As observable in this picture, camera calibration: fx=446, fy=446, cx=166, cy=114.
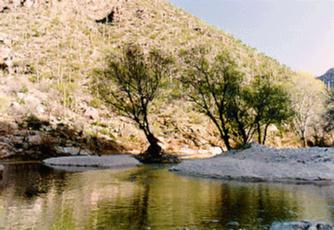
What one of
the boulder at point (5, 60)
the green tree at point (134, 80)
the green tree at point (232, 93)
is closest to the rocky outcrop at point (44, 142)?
the green tree at point (134, 80)

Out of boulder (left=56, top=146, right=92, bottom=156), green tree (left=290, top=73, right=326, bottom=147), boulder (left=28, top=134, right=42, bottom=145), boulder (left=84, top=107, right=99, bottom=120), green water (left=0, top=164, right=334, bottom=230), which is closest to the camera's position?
green water (left=0, top=164, right=334, bottom=230)

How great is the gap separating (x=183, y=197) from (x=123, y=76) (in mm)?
30549

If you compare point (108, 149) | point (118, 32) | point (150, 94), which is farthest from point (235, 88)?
point (118, 32)

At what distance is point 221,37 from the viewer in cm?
8631

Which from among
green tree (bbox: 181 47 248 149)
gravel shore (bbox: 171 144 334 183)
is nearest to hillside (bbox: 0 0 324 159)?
green tree (bbox: 181 47 248 149)

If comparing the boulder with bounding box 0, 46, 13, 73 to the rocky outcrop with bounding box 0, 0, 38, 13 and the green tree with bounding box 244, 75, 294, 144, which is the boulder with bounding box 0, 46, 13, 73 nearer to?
the rocky outcrop with bounding box 0, 0, 38, 13

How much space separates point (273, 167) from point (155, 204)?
11848 millimetres

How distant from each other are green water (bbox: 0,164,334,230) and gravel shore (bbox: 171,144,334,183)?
2129 mm

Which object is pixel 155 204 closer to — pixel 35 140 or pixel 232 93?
pixel 232 93

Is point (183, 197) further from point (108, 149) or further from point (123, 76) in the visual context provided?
point (108, 149)

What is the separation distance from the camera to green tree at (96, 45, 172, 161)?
151 ft

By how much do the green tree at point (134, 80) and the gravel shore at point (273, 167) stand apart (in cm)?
1680

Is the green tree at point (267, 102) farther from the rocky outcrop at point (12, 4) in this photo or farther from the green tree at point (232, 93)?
the rocky outcrop at point (12, 4)

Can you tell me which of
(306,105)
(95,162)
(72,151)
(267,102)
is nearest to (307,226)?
(95,162)
